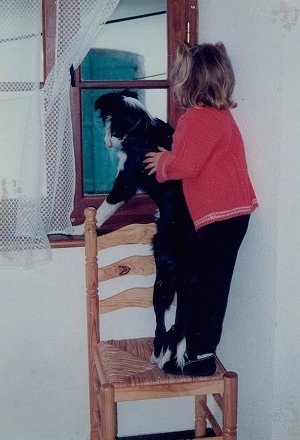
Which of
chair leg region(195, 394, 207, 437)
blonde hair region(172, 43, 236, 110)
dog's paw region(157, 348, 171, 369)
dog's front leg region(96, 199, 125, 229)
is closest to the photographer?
blonde hair region(172, 43, 236, 110)

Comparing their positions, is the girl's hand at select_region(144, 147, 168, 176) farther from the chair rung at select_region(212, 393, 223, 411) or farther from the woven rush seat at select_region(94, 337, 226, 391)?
the chair rung at select_region(212, 393, 223, 411)

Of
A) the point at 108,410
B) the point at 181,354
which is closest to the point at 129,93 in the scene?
the point at 181,354

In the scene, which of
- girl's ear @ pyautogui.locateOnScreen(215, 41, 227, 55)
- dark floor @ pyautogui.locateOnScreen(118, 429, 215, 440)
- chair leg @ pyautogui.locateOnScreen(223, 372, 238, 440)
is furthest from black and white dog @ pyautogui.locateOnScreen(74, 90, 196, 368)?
dark floor @ pyautogui.locateOnScreen(118, 429, 215, 440)

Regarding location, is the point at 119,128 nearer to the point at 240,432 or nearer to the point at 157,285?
the point at 157,285

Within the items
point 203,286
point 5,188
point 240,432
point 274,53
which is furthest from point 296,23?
point 240,432

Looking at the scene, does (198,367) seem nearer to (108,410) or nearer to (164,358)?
(164,358)

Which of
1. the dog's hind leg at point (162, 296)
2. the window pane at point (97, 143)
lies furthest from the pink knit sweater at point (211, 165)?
the window pane at point (97, 143)

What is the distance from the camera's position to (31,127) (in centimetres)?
151

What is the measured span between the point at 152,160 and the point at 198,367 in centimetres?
55

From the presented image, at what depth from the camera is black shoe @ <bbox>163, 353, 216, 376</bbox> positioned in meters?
1.42

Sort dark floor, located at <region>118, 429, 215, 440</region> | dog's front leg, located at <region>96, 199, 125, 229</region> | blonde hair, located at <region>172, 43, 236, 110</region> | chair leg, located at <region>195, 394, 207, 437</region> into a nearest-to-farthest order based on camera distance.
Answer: blonde hair, located at <region>172, 43, 236, 110</region> < dog's front leg, located at <region>96, 199, 125, 229</region> < chair leg, located at <region>195, 394, 207, 437</region> < dark floor, located at <region>118, 429, 215, 440</region>

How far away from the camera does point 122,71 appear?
171 centimetres

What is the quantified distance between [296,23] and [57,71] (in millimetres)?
650

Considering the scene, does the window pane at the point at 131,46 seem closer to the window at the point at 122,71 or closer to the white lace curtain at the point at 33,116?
the window at the point at 122,71
